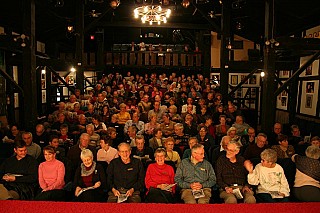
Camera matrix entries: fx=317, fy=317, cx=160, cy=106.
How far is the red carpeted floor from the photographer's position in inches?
90.8

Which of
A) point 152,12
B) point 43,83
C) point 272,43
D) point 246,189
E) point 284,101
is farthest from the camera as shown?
point 43,83

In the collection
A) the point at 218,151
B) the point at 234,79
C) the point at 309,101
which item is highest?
the point at 234,79

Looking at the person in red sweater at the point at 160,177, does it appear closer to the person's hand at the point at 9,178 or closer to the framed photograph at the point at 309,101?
the person's hand at the point at 9,178

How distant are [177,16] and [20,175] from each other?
11.0 metres

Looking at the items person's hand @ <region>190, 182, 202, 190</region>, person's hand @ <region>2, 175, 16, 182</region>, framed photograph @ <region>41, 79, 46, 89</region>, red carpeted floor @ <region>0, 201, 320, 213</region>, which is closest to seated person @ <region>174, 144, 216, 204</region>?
person's hand @ <region>190, 182, 202, 190</region>

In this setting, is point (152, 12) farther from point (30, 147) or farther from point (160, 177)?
point (160, 177)

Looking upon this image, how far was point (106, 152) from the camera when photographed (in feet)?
16.9

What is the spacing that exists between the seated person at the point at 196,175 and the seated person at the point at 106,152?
1.35m

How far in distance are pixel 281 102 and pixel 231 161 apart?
991 cm

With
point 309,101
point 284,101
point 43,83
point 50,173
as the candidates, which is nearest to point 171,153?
point 50,173

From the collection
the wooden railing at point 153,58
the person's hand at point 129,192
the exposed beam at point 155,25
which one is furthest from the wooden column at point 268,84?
the wooden railing at point 153,58

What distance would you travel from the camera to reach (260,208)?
2344 millimetres

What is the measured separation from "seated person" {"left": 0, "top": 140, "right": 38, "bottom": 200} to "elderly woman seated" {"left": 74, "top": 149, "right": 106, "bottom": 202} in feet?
2.13

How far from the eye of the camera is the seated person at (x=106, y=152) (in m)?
5.11
